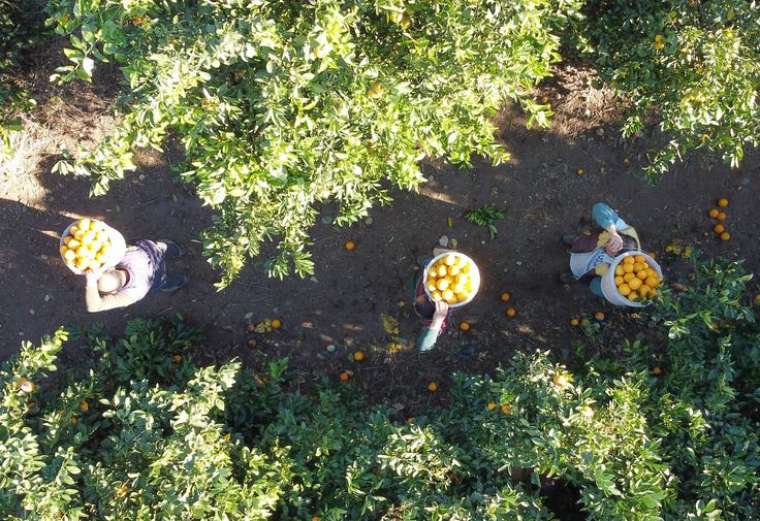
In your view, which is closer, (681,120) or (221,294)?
(681,120)

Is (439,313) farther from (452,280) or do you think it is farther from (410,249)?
(410,249)

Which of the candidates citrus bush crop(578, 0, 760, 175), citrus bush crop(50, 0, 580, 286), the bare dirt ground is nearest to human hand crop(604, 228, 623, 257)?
citrus bush crop(578, 0, 760, 175)

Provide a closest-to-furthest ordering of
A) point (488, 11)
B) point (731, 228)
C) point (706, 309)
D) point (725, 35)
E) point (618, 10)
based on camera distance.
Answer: point (488, 11) < point (725, 35) < point (706, 309) < point (618, 10) < point (731, 228)

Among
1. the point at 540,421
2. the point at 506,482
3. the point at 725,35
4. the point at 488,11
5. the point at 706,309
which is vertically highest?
the point at 488,11

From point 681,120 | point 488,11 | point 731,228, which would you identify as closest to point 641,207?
point 731,228

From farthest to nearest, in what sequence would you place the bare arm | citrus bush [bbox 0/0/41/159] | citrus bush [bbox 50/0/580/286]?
citrus bush [bbox 0/0/41/159] < the bare arm < citrus bush [bbox 50/0/580/286]

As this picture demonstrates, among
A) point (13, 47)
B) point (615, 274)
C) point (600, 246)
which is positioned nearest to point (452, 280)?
point (615, 274)

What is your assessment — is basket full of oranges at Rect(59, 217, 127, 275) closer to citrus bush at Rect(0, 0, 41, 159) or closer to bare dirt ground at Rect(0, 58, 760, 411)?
bare dirt ground at Rect(0, 58, 760, 411)

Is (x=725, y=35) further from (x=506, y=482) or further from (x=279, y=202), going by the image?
(x=506, y=482)
